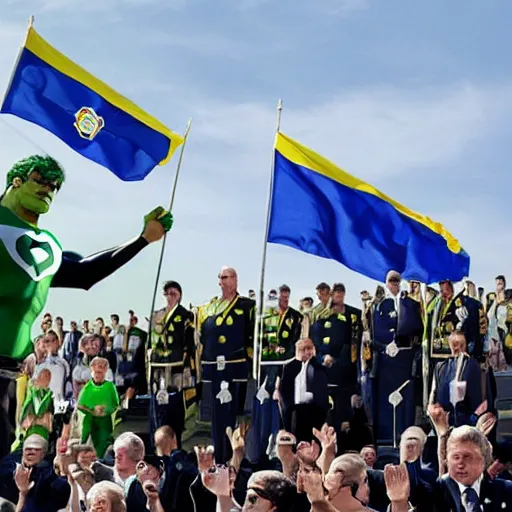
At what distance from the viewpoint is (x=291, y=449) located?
7996 mm

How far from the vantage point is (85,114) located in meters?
8.55

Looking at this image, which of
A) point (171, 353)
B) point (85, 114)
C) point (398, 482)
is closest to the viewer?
point (398, 482)

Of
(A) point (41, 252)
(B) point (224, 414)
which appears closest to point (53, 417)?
(B) point (224, 414)

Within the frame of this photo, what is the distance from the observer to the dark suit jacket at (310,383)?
31.9 feet

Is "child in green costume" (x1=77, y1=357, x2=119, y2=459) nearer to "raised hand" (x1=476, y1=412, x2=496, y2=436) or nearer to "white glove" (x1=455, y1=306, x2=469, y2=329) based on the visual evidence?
"white glove" (x1=455, y1=306, x2=469, y2=329)

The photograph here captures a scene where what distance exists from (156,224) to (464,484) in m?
1.98

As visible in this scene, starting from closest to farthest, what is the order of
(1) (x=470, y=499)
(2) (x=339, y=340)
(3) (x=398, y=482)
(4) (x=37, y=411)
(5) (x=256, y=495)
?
(5) (x=256, y=495) < (3) (x=398, y=482) < (1) (x=470, y=499) < (4) (x=37, y=411) < (2) (x=339, y=340)

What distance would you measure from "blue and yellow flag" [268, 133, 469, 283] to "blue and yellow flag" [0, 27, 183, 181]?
1.66 meters

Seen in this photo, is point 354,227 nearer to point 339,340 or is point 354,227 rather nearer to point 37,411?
point 339,340

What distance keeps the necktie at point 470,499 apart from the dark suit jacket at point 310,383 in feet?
14.1

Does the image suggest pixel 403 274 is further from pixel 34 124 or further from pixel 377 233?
pixel 34 124

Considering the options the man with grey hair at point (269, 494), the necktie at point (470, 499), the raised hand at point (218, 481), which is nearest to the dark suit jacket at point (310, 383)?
the raised hand at point (218, 481)

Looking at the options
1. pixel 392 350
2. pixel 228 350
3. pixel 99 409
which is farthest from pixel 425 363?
pixel 99 409

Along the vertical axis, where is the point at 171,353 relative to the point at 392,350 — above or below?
below
